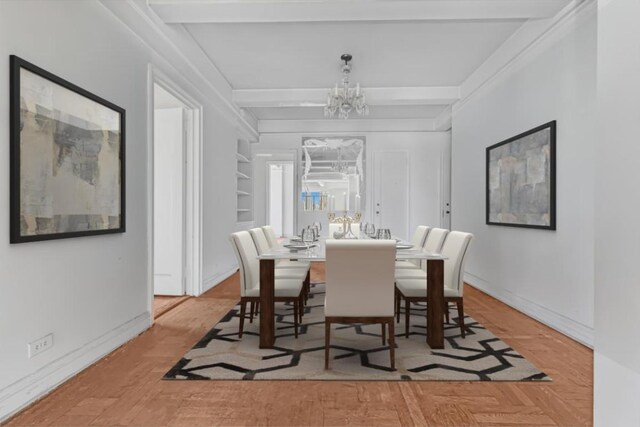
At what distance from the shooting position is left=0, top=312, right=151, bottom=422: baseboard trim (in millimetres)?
1853

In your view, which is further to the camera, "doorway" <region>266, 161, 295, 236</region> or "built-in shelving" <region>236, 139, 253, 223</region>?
"doorway" <region>266, 161, 295, 236</region>

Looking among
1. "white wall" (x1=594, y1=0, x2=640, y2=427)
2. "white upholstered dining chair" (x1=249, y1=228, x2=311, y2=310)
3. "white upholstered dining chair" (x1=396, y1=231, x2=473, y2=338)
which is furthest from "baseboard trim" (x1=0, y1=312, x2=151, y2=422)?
"white wall" (x1=594, y1=0, x2=640, y2=427)

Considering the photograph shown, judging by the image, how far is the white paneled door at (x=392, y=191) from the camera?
748cm

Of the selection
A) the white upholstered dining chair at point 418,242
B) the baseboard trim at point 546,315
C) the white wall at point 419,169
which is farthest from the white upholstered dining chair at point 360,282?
the white wall at point 419,169

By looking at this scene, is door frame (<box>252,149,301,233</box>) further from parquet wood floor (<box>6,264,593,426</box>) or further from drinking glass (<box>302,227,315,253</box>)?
parquet wood floor (<box>6,264,593,426</box>)

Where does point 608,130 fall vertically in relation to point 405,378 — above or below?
above

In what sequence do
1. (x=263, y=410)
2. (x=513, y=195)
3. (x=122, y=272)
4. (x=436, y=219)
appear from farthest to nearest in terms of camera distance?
(x=436, y=219)
(x=513, y=195)
(x=122, y=272)
(x=263, y=410)

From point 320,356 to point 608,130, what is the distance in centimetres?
219

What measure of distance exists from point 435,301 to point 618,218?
1890 mm

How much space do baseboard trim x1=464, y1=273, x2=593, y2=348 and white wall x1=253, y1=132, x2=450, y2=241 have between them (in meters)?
2.88

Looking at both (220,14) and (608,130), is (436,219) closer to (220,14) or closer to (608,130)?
(220,14)

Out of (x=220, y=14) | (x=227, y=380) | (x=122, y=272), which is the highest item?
(x=220, y=14)

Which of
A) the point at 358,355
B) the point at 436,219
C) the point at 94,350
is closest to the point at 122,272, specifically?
the point at 94,350

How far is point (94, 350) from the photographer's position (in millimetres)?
2521
